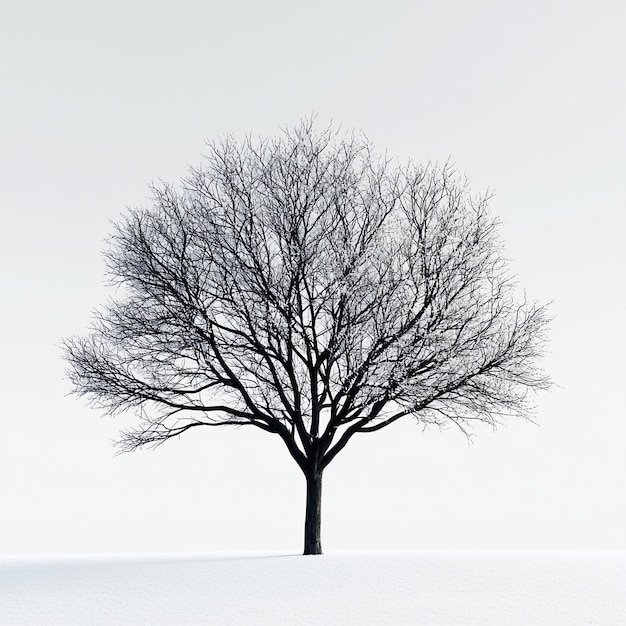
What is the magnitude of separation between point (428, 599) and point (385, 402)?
6505mm

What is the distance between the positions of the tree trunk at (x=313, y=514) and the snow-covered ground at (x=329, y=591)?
833 mm

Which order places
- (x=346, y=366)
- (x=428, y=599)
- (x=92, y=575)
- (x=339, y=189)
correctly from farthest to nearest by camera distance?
(x=339, y=189) → (x=346, y=366) → (x=92, y=575) → (x=428, y=599)

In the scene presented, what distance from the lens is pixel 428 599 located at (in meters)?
13.7

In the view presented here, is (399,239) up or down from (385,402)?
up

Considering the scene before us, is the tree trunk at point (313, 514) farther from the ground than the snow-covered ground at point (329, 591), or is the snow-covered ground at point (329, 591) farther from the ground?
the tree trunk at point (313, 514)

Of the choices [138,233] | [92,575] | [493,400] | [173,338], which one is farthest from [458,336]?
[92,575]

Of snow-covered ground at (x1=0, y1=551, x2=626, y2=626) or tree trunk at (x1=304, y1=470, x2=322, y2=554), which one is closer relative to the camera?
snow-covered ground at (x1=0, y1=551, x2=626, y2=626)

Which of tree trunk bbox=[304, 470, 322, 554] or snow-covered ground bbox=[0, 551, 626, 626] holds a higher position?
tree trunk bbox=[304, 470, 322, 554]

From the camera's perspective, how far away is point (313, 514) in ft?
63.9

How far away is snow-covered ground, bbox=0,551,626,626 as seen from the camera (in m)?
12.8

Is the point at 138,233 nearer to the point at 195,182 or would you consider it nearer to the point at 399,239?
the point at 195,182

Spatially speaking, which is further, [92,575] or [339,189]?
[339,189]

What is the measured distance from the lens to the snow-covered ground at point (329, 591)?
1281cm

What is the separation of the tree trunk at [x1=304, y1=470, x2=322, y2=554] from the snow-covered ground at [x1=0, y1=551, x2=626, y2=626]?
833mm
